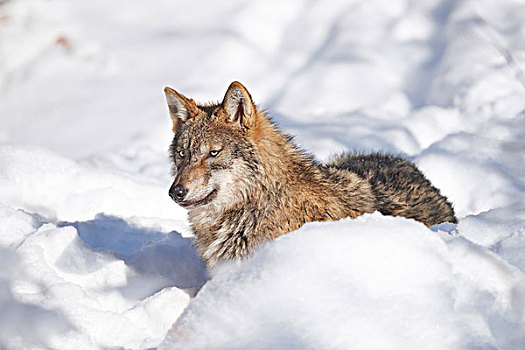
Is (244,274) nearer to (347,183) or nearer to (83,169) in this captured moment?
(347,183)

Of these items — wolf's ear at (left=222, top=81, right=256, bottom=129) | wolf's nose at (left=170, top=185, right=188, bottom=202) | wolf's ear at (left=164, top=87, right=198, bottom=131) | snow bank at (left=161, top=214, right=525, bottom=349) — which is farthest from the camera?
wolf's ear at (left=164, top=87, right=198, bottom=131)

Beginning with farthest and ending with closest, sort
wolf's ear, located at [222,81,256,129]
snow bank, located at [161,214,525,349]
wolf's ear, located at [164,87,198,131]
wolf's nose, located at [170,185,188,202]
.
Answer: wolf's ear, located at [164,87,198,131]
wolf's ear, located at [222,81,256,129]
wolf's nose, located at [170,185,188,202]
snow bank, located at [161,214,525,349]

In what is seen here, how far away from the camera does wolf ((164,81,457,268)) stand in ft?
9.31

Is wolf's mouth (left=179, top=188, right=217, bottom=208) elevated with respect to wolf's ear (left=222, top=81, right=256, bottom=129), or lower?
lower

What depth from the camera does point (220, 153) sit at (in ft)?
9.61

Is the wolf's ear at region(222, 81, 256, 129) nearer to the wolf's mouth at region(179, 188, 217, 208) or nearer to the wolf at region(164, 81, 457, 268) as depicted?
the wolf at region(164, 81, 457, 268)

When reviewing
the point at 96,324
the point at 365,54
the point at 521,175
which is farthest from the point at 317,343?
the point at 365,54

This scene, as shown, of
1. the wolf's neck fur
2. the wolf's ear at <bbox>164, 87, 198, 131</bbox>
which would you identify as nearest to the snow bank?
the wolf's neck fur

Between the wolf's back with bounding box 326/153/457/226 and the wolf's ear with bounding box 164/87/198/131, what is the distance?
1125 mm

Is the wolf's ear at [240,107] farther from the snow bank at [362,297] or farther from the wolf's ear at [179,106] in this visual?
the snow bank at [362,297]

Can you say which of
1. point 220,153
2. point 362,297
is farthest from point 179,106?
point 362,297

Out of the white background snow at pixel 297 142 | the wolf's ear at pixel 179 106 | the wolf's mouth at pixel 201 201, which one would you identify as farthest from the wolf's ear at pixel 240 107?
the white background snow at pixel 297 142

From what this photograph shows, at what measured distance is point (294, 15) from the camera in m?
8.48

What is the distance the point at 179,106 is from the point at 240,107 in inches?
17.0
